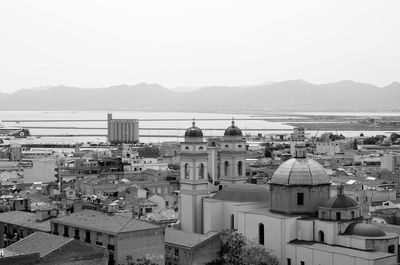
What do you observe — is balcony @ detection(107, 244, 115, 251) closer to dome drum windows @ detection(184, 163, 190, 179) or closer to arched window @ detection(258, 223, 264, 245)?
arched window @ detection(258, 223, 264, 245)

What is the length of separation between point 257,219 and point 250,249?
128 inches

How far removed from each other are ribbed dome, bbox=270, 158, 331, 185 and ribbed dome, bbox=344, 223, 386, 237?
375 centimetres

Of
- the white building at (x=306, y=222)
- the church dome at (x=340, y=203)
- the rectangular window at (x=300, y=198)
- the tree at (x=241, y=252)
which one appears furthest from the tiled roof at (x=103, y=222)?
the church dome at (x=340, y=203)

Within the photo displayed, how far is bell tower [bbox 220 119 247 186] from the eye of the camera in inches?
1900

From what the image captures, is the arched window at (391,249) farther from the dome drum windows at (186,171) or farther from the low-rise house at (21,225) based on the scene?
the low-rise house at (21,225)

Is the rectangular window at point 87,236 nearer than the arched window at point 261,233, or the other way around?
the rectangular window at point 87,236

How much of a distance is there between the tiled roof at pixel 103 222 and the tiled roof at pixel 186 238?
288cm

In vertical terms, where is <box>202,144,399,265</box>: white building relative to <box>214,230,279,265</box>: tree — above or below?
above

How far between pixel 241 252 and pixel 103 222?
6.81 metres

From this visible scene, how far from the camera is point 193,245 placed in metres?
38.4

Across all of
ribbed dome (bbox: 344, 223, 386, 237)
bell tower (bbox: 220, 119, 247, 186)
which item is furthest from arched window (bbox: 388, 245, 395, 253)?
bell tower (bbox: 220, 119, 247, 186)

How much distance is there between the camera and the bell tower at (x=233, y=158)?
48250mm

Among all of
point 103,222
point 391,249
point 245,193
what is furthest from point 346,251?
point 103,222

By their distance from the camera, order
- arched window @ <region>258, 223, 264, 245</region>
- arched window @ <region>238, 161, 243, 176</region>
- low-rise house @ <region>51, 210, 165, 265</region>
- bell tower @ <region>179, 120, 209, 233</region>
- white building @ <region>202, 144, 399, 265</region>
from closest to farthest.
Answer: low-rise house @ <region>51, 210, 165, 265</region> < white building @ <region>202, 144, 399, 265</region> < arched window @ <region>258, 223, 264, 245</region> < bell tower @ <region>179, 120, 209, 233</region> < arched window @ <region>238, 161, 243, 176</region>
